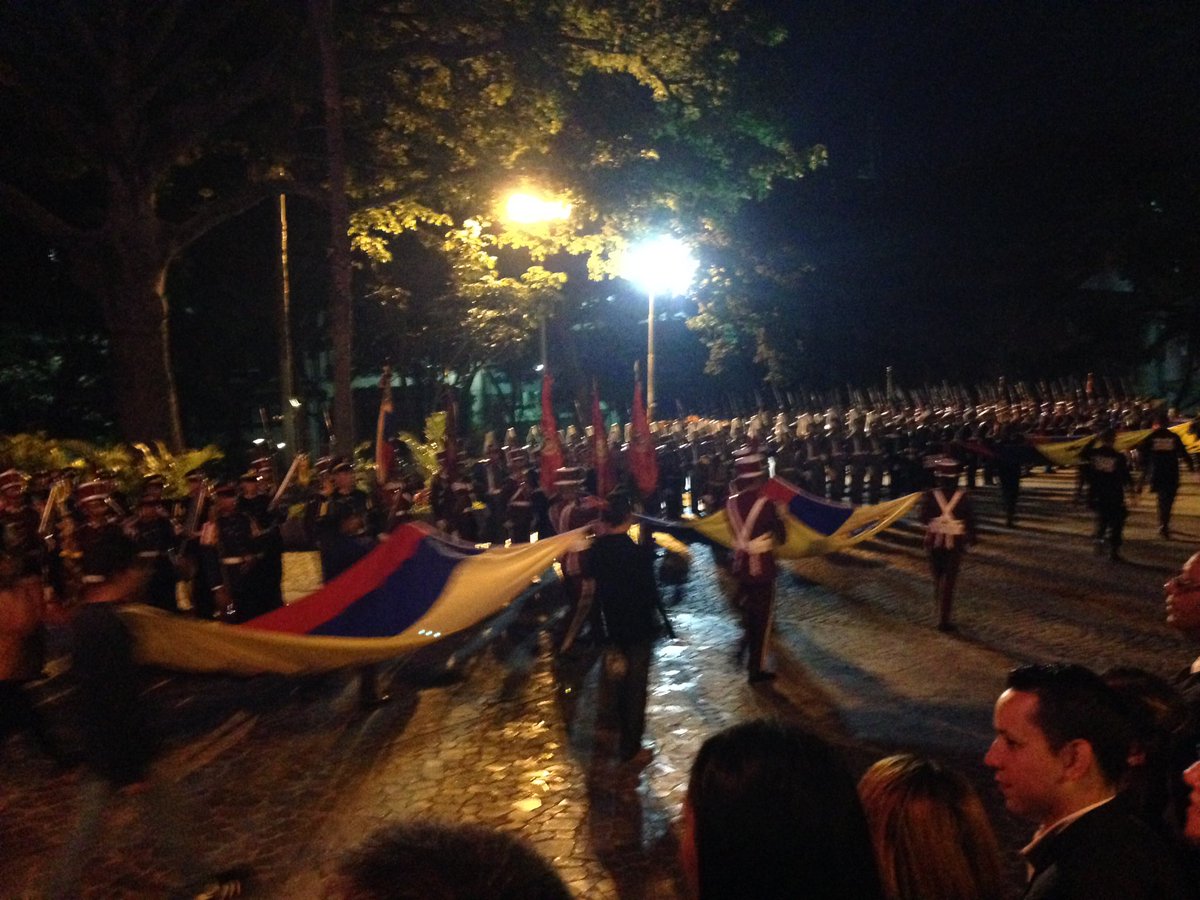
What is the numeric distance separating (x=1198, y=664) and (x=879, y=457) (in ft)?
53.9

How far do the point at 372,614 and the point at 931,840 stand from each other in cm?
649

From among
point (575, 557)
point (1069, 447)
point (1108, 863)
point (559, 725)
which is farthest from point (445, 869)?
point (1069, 447)

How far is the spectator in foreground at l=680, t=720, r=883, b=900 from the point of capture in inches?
66.2

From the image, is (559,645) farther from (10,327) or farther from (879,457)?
(10,327)

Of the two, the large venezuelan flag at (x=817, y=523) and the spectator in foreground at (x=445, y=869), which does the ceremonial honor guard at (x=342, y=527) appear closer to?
the large venezuelan flag at (x=817, y=523)

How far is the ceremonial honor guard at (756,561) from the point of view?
27.6 ft

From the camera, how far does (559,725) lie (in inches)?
303

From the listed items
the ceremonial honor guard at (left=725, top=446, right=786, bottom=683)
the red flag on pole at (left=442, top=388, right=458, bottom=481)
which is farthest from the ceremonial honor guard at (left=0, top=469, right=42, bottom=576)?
the ceremonial honor guard at (left=725, top=446, right=786, bottom=683)

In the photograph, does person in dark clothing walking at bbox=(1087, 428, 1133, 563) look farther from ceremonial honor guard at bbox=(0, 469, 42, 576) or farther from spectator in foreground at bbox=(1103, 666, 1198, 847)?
ceremonial honor guard at bbox=(0, 469, 42, 576)

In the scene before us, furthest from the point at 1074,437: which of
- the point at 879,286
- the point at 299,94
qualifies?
the point at 879,286

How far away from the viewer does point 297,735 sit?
25.8ft

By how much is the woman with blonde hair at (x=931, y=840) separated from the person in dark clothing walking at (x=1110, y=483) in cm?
1239

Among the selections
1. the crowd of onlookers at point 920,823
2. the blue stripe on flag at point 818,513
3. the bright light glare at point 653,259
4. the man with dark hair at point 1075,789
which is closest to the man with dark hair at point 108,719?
the crowd of onlookers at point 920,823

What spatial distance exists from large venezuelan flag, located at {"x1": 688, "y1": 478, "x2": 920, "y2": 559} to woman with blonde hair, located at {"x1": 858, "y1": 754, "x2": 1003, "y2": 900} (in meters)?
8.55
